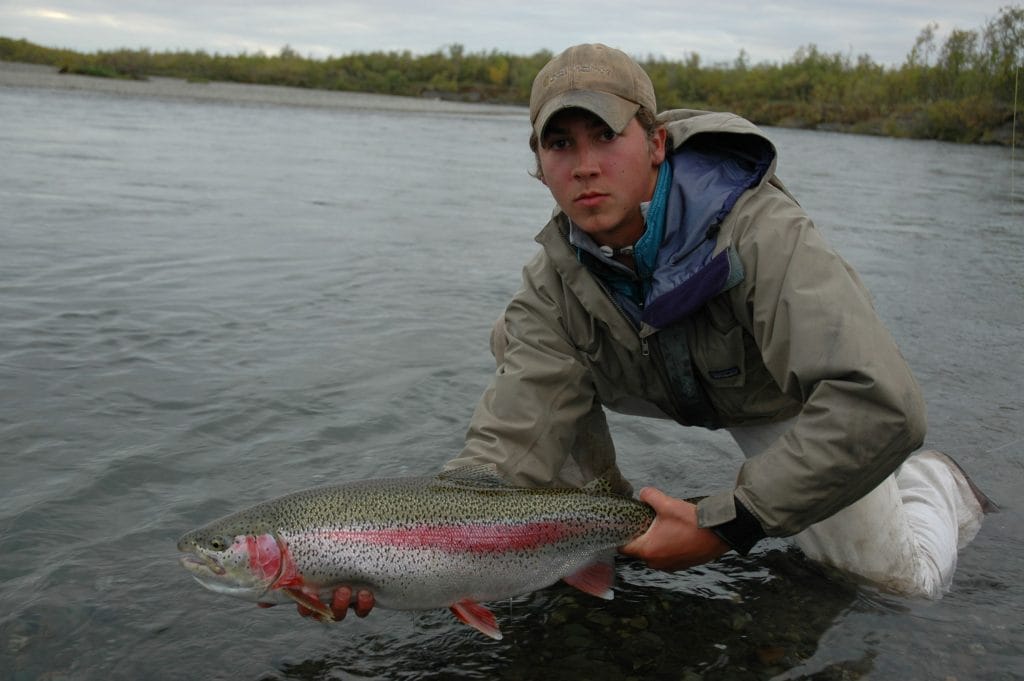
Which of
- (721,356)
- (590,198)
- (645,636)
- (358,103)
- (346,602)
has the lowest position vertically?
(645,636)

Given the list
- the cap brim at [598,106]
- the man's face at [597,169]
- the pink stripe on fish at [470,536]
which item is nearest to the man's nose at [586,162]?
the man's face at [597,169]

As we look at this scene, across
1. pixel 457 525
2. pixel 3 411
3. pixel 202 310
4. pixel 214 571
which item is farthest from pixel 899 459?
pixel 202 310

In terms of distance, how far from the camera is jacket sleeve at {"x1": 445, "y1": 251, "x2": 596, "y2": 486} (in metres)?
3.44

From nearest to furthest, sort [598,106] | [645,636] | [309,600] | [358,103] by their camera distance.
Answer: [309,600], [598,106], [645,636], [358,103]

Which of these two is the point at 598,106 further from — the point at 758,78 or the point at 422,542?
the point at 758,78

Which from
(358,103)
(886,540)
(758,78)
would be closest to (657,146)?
(886,540)

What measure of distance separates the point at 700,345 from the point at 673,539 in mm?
653

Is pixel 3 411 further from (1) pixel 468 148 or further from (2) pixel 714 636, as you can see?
(1) pixel 468 148

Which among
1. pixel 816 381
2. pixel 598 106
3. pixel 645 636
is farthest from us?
pixel 645 636

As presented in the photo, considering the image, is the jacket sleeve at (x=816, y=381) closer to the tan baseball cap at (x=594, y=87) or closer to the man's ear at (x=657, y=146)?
the man's ear at (x=657, y=146)

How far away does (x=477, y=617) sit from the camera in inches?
121

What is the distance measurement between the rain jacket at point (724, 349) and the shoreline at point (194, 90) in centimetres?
3150

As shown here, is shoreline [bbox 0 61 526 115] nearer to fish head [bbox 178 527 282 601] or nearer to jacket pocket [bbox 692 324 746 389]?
fish head [bbox 178 527 282 601]

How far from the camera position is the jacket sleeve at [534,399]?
3439 millimetres
